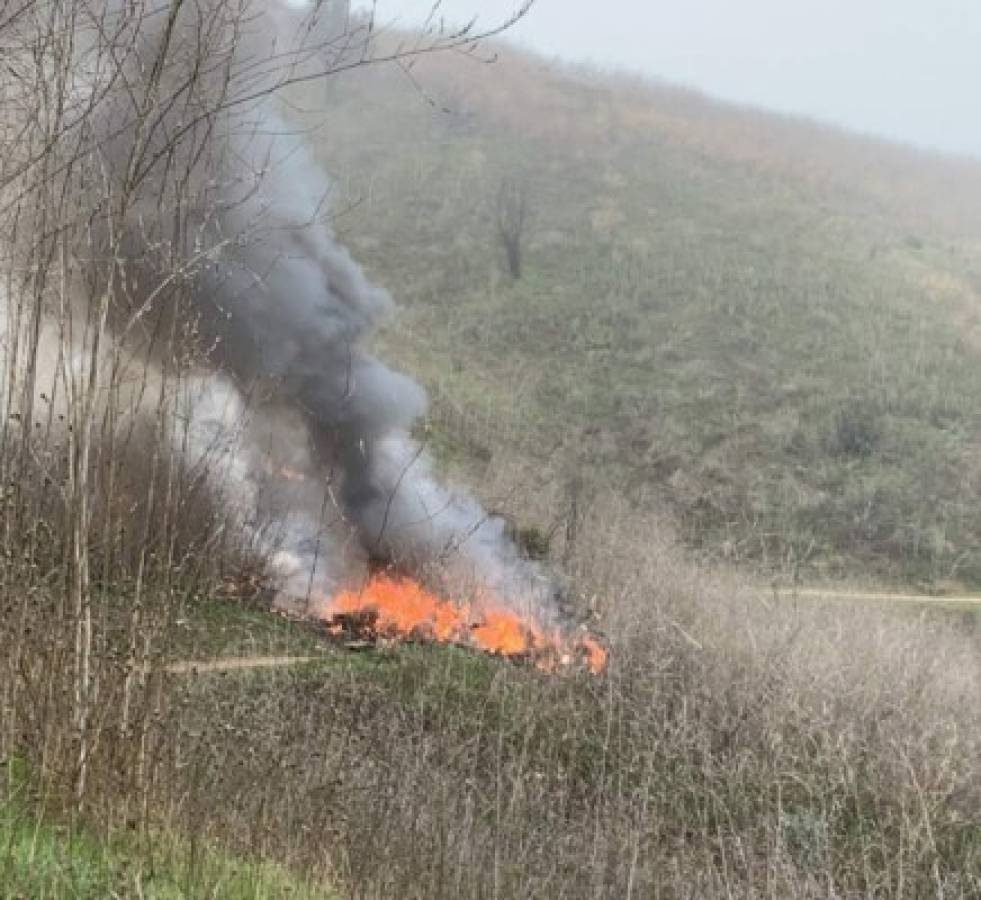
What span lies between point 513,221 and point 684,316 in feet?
21.5

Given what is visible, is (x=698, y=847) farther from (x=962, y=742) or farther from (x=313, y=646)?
(x=313, y=646)

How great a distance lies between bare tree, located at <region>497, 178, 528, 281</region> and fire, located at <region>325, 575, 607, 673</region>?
61.9ft

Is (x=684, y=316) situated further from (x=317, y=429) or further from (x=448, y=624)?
(x=448, y=624)

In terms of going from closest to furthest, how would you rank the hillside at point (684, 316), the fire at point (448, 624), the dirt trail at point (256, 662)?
the dirt trail at point (256, 662) → the fire at point (448, 624) → the hillside at point (684, 316)

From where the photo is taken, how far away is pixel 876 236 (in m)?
33.0

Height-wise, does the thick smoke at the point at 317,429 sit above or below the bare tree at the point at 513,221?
below

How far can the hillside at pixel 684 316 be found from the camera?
20.4 metres

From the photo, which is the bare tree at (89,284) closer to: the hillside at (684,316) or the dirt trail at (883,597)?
the hillside at (684,316)

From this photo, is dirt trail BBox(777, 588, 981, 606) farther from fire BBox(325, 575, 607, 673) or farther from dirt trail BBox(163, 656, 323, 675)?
dirt trail BBox(163, 656, 323, 675)

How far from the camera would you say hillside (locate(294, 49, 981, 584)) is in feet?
66.8

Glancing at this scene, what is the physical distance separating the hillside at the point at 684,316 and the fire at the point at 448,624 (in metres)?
4.43

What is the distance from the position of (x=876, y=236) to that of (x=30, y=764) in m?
33.2

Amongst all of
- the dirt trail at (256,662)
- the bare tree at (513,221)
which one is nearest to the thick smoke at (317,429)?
the dirt trail at (256,662)

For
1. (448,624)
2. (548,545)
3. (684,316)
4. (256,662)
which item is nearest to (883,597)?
(548,545)
